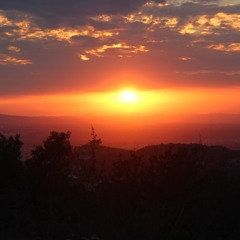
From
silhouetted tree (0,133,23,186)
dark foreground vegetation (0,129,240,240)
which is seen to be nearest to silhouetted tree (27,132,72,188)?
dark foreground vegetation (0,129,240,240)

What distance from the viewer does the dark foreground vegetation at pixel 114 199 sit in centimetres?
1048

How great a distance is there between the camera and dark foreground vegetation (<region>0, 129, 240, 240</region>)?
10.5 meters

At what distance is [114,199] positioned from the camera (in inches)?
475

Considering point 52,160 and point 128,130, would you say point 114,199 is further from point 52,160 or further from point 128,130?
point 128,130

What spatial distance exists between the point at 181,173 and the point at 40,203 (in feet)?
11.2

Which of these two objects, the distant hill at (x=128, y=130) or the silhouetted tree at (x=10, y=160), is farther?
the distant hill at (x=128, y=130)

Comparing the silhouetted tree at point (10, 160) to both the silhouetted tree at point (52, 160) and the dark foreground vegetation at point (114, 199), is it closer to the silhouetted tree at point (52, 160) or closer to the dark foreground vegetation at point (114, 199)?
the dark foreground vegetation at point (114, 199)

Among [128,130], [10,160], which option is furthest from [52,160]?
[128,130]

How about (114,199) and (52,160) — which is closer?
(114,199)

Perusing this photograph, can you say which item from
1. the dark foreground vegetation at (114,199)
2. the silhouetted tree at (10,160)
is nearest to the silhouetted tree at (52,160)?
the dark foreground vegetation at (114,199)

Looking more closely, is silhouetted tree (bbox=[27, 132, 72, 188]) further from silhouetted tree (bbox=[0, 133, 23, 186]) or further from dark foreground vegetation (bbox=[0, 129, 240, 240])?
silhouetted tree (bbox=[0, 133, 23, 186])

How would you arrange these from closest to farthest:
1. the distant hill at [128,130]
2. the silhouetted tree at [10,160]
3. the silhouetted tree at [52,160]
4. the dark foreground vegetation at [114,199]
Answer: the dark foreground vegetation at [114,199] < the silhouetted tree at [52,160] < the silhouetted tree at [10,160] < the distant hill at [128,130]

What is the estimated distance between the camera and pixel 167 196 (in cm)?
1212

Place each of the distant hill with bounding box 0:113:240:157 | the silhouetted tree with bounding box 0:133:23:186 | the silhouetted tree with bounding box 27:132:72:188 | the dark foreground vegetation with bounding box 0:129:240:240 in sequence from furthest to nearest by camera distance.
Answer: the distant hill with bounding box 0:113:240:157, the silhouetted tree with bounding box 0:133:23:186, the silhouetted tree with bounding box 27:132:72:188, the dark foreground vegetation with bounding box 0:129:240:240
